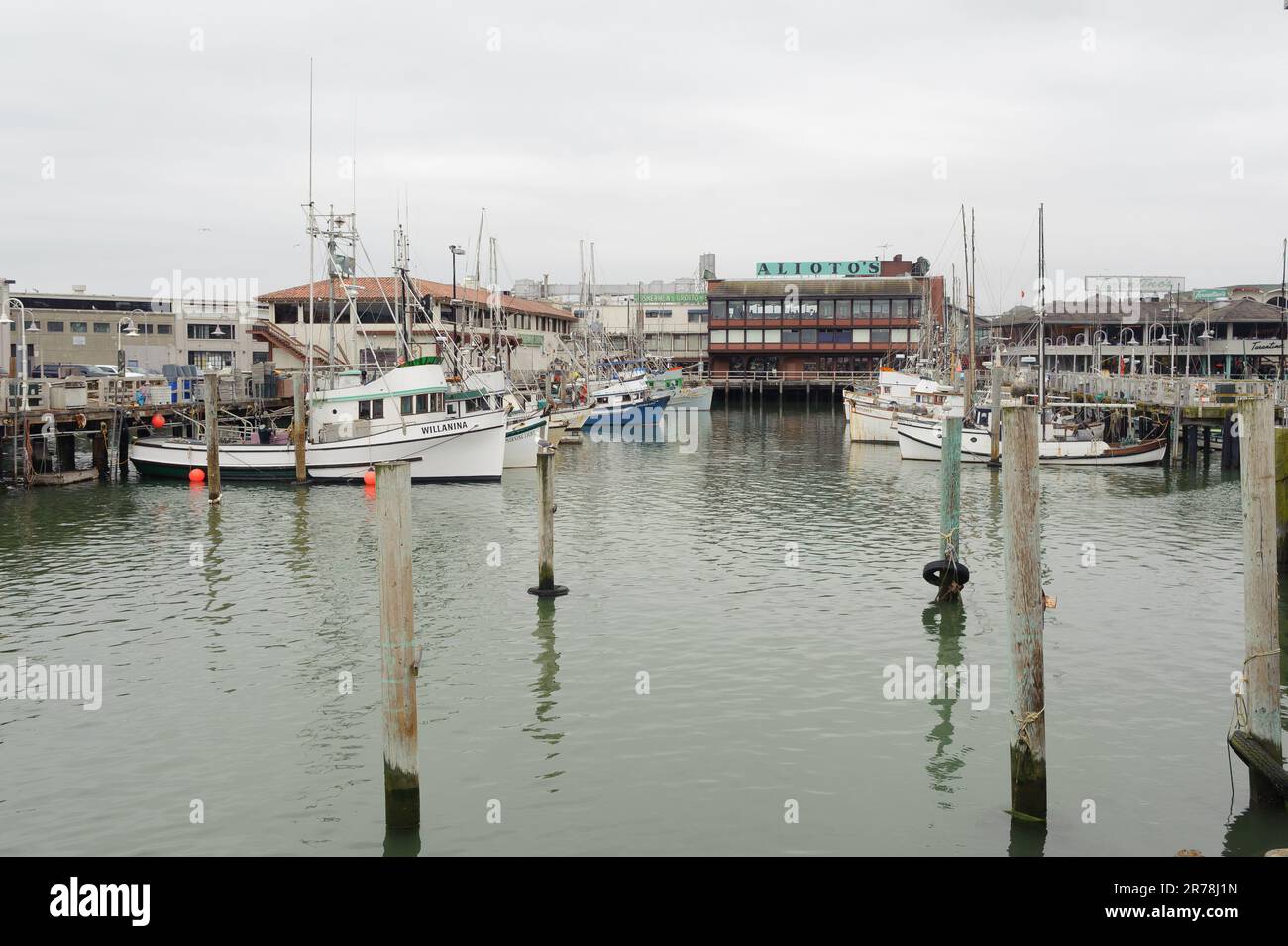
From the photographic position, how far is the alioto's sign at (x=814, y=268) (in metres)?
119

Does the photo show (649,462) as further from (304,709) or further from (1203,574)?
(304,709)

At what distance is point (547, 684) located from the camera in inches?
739

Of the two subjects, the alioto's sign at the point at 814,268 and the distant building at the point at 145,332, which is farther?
the alioto's sign at the point at 814,268

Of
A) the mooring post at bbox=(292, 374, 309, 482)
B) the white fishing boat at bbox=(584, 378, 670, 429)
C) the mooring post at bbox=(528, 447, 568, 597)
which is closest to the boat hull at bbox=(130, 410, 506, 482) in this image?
the mooring post at bbox=(292, 374, 309, 482)

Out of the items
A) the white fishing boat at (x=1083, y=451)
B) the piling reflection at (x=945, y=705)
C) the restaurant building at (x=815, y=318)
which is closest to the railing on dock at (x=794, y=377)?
the restaurant building at (x=815, y=318)

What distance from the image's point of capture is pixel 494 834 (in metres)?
13.2

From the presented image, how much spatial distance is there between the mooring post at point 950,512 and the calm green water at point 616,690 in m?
0.64

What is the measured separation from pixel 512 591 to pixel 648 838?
1285 cm

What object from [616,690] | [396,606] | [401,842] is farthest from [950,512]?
[396,606]

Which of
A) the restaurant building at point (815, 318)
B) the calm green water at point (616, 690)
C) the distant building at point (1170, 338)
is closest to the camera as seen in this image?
the calm green water at point (616, 690)

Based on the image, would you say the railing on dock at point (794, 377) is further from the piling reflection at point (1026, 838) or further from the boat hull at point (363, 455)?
the piling reflection at point (1026, 838)

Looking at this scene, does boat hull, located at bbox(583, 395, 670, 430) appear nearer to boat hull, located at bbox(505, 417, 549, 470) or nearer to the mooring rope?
boat hull, located at bbox(505, 417, 549, 470)

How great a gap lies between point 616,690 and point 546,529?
6.28 m
